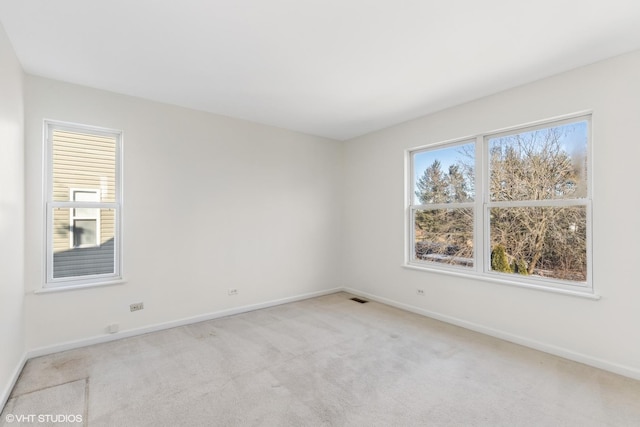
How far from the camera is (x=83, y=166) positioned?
10.1 feet

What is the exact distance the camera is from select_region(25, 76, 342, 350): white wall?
2.85 metres

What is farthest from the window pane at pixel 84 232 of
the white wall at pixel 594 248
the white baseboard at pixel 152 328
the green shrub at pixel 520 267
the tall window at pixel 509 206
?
the green shrub at pixel 520 267

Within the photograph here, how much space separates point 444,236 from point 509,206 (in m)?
0.88

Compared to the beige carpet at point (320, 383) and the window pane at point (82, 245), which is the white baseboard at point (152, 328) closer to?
the beige carpet at point (320, 383)

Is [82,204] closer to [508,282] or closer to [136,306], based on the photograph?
[136,306]

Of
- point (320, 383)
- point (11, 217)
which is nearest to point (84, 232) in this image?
point (11, 217)

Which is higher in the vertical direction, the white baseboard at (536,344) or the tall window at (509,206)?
the tall window at (509,206)

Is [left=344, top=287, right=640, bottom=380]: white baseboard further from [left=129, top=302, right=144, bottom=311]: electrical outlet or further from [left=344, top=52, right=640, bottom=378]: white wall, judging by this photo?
[left=129, top=302, right=144, bottom=311]: electrical outlet

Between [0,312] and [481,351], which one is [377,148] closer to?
[481,351]

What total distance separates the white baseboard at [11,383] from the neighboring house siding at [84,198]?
0.77 m

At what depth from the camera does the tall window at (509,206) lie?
9.22ft

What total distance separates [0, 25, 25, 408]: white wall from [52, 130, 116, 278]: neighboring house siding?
1.12 ft

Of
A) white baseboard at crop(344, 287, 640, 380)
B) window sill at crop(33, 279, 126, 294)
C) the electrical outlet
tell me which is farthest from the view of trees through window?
window sill at crop(33, 279, 126, 294)

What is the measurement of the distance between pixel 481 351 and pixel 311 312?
6.67ft
